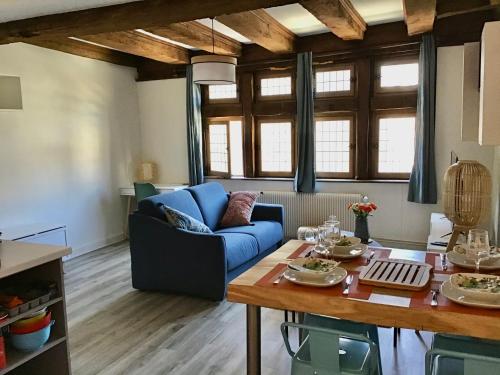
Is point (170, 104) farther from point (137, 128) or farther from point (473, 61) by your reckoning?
point (473, 61)

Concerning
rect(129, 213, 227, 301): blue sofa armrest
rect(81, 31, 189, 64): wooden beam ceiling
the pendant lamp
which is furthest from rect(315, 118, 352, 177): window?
rect(129, 213, 227, 301): blue sofa armrest

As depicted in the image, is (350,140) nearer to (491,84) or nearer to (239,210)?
(239,210)

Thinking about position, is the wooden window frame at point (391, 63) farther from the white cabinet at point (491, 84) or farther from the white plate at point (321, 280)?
the white plate at point (321, 280)

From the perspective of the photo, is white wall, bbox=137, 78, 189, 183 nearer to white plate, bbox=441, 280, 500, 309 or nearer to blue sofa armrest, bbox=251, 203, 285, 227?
blue sofa armrest, bbox=251, 203, 285, 227

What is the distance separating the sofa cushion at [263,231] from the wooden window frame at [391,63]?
6.95ft

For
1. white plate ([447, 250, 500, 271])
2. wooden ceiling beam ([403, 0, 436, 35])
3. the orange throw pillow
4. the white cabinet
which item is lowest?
the orange throw pillow

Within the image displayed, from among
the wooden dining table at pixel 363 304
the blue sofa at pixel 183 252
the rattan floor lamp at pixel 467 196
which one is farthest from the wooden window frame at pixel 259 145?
the wooden dining table at pixel 363 304

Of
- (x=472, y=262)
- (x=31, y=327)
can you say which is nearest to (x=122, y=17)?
(x=31, y=327)

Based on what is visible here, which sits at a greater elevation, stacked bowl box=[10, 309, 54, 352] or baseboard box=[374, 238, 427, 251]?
stacked bowl box=[10, 309, 54, 352]

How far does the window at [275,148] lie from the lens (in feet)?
19.0

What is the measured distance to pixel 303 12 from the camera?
14.3 ft

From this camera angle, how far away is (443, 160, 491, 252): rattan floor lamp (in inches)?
89.0

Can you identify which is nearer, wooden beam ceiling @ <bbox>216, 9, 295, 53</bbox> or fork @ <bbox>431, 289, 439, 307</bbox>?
fork @ <bbox>431, 289, 439, 307</bbox>

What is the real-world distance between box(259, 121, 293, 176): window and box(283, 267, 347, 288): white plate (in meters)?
4.07
